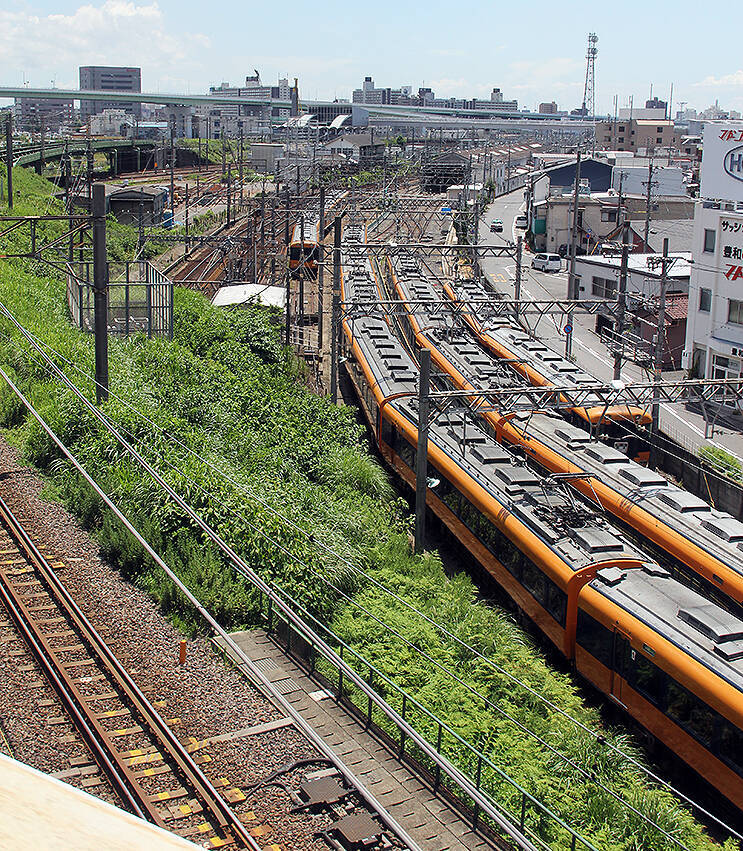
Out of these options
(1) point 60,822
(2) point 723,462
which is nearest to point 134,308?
(2) point 723,462

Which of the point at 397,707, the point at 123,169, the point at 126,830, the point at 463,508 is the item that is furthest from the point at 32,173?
the point at 126,830

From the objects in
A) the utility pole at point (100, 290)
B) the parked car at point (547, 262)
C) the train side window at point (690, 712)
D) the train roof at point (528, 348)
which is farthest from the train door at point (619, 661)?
the parked car at point (547, 262)

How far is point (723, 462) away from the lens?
54.7 ft

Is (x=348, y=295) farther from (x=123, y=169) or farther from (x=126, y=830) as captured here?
(x=123, y=169)

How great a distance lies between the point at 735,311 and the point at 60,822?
81.4ft

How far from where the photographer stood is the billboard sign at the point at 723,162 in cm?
2461

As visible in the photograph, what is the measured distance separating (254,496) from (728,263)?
54.6 ft

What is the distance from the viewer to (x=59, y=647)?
8.66 metres

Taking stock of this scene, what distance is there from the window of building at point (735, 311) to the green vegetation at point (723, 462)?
6482 mm

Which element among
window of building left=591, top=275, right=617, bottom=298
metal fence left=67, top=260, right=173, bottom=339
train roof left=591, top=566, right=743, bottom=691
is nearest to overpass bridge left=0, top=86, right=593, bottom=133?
window of building left=591, top=275, right=617, bottom=298

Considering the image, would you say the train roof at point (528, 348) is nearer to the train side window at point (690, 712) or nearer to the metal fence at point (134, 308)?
the train side window at point (690, 712)

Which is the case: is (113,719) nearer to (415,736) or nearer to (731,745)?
(415,736)

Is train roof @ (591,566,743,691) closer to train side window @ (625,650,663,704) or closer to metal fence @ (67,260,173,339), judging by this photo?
train side window @ (625,650,663,704)

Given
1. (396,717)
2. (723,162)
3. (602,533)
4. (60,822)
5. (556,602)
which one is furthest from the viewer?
(723,162)
